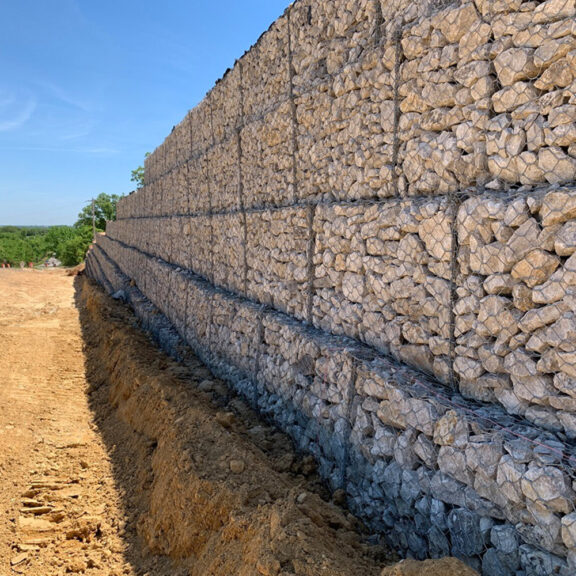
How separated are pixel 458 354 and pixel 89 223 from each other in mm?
55015

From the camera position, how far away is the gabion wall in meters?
2.25

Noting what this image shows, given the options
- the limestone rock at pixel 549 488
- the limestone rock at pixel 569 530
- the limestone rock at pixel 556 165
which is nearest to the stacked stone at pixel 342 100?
the limestone rock at pixel 556 165

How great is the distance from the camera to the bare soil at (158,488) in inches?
110

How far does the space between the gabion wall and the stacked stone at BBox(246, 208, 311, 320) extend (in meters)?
0.03

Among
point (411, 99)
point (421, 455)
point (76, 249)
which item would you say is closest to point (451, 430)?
point (421, 455)

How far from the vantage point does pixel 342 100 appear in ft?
12.9

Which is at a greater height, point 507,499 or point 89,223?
point 89,223

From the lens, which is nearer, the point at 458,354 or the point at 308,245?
the point at 458,354

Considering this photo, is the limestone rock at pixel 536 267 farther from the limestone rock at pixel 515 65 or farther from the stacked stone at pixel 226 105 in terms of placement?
the stacked stone at pixel 226 105

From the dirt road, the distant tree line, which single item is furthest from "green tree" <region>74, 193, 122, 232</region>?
the dirt road

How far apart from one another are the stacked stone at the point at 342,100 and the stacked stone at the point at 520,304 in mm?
1033

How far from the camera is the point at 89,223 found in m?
52.5

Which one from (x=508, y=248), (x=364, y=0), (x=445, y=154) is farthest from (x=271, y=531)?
(x=364, y=0)

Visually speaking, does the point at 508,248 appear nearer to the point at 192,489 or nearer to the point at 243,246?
the point at 192,489
